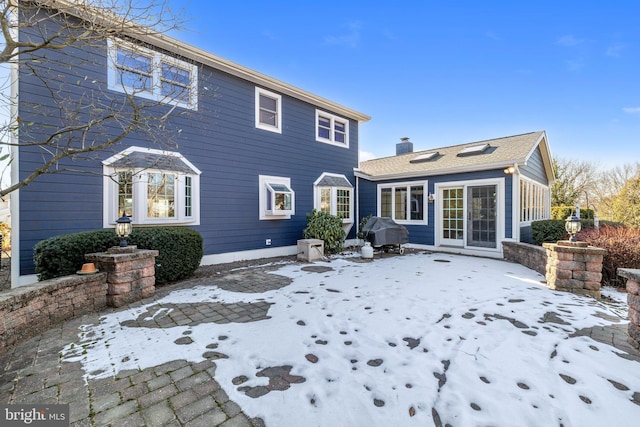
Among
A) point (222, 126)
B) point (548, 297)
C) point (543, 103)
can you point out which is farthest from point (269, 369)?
point (543, 103)

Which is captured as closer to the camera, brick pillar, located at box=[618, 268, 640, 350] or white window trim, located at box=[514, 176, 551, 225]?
brick pillar, located at box=[618, 268, 640, 350]

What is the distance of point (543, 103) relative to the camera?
37.2ft

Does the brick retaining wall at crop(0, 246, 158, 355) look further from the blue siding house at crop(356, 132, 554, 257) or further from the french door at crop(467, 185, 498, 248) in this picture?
the french door at crop(467, 185, 498, 248)

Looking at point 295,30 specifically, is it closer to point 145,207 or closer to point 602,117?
point 145,207

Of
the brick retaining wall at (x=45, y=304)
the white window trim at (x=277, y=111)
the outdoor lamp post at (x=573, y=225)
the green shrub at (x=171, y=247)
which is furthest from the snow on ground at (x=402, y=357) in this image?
the white window trim at (x=277, y=111)

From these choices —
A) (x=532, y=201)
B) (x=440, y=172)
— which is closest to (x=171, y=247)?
(x=440, y=172)

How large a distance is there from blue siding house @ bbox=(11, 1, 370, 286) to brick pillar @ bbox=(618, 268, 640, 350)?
5602mm

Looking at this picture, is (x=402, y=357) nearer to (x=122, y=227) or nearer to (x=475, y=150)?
(x=122, y=227)

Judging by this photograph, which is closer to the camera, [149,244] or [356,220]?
[149,244]

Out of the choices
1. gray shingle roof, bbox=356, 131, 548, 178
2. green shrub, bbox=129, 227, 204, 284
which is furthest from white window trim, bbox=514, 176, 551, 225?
green shrub, bbox=129, 227, 204, 284

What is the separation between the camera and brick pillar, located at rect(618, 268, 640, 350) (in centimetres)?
261

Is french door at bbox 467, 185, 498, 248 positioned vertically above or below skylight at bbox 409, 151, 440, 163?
below

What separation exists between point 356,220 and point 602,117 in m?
14.4

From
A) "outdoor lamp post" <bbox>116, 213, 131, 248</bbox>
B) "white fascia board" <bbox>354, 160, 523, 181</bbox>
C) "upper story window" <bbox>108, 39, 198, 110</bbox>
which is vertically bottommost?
"outdoor lamp post" <bbox>116, 213, 131, 248</bbox>
